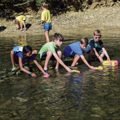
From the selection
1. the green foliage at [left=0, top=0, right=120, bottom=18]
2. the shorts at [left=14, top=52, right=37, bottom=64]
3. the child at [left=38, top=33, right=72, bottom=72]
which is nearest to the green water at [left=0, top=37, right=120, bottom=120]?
the child at [left=38, top=33, right=72, bottom=72]

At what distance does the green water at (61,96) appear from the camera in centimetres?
998

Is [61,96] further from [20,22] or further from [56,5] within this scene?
[56,5]

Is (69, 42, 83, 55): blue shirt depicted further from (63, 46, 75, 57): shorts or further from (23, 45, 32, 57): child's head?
(23, 45, 32, 57): child's head

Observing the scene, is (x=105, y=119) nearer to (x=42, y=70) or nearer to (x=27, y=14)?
(x=42, y=70)

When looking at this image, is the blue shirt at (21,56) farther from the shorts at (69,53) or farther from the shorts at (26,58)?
the shorts at (69,53)

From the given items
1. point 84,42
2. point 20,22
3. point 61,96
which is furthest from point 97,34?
point 20,22

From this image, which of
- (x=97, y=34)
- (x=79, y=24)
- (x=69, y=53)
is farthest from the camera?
(x=79, y=24)

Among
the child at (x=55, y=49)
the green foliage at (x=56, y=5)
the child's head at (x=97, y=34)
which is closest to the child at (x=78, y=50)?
the child at (x=55, y=49)

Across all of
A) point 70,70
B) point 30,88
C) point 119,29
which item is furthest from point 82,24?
point 30,88

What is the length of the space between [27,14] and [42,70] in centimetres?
2081

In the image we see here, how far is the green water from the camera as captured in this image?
9.98m

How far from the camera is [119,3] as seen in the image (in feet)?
114

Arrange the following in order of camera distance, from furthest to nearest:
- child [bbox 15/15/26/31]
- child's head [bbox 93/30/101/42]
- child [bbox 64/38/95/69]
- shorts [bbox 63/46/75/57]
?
child [bbox 15/15/26/31] → child's head [bbox 93/30/101/42] → shorts [bbox 63/46/75/57] → child [bbox 64/38/95/69]

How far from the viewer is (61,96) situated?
1155cm
